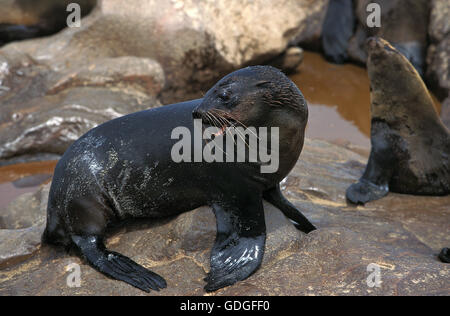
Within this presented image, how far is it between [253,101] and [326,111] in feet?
19.7

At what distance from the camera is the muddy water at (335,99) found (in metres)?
8.30

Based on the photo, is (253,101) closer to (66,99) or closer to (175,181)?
(175,181)

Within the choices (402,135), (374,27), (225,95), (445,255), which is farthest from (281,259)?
(374,27)

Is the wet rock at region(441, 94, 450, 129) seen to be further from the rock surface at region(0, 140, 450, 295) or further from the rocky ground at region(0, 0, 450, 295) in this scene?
the rock surface at region(0, 140, 450, 295)

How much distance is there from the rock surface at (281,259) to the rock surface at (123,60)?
3.22 meters

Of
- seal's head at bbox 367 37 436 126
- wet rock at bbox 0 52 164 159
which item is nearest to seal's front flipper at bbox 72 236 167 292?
seal's head at bbox 367 37 436 126

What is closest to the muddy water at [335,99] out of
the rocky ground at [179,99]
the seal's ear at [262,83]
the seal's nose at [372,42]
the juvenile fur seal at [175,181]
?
the rocky ground at [179,99]

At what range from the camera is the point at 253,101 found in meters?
3.33

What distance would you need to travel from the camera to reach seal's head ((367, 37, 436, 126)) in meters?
5.55

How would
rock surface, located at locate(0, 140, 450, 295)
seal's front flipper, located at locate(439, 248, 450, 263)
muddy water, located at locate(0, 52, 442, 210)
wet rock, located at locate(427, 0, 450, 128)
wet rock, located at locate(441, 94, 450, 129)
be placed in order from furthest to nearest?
wet rock, located at locate(427, 0, 450, 128) → wet rock, located at locate(441, 94, 450, 129) → muddy water, located at locate(0, 52, 442, 210) → seal's front flipper, located at locate(439, 248, 450, 263) → rock surface, located at locate(0, 140, 450, 295)

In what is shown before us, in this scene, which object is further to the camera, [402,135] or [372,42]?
[402,135]

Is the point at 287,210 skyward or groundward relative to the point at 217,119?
groundward

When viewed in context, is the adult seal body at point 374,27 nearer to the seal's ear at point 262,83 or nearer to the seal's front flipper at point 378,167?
the seal's front flipper at point 378,167
